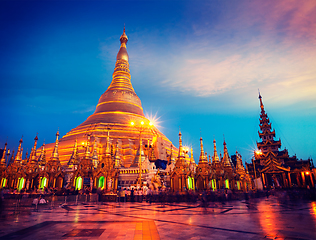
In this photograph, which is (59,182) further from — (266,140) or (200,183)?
(266,140)

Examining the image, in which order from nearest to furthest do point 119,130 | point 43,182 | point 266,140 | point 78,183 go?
point 78,183 → point 43,182 → point 119,130 → point 266,140

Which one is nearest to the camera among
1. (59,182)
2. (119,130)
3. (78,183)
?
(78,183)

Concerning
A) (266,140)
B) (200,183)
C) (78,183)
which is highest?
(266,140)

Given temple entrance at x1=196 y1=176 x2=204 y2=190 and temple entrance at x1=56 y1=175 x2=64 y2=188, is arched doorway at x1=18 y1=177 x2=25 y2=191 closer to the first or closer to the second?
temple entrance at x1=56 y1=175 x2=64 y2=188

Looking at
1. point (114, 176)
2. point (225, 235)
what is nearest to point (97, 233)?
point (225, 235)

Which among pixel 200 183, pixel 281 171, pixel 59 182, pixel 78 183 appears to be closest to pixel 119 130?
pixel 59 182

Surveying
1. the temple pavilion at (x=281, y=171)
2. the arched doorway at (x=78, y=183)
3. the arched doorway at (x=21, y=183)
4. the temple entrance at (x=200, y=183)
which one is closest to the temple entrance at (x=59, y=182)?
the arched doorway at (x=78, y=183)

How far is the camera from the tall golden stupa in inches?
1490

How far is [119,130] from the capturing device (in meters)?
42.6

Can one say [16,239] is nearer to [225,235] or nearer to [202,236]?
[202,236]

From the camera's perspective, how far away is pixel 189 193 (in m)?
18.4

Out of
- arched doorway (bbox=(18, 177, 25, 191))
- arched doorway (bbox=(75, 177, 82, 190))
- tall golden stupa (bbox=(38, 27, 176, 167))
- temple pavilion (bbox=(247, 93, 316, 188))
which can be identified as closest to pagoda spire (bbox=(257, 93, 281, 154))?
temple pavilion (bbox=(247, 93, 316, 188))

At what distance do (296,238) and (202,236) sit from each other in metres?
2.54

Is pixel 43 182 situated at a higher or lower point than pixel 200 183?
higher
